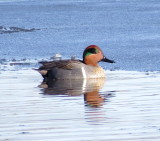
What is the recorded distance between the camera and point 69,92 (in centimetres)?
995

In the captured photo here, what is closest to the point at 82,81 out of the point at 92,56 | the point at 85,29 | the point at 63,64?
the point at 63,64

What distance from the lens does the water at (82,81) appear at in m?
7.07

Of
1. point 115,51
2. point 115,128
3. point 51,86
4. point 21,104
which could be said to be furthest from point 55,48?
point 115,128

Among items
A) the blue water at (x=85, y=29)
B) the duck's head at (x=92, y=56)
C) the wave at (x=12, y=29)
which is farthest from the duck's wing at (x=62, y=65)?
the wave at (x=12, y=29)

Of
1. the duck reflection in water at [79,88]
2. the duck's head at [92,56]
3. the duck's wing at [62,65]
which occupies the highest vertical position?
the duck's head at [92,56]

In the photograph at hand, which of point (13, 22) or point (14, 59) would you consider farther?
point (13, 22)

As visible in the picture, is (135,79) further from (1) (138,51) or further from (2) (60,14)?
(2) (60,14)

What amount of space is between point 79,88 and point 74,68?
5.18ft

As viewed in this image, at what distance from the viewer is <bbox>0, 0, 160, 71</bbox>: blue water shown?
14.0 meters

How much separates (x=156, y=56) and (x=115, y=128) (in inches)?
255

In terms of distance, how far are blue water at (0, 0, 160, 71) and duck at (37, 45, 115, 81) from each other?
552 mm

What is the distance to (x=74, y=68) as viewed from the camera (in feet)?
39.7

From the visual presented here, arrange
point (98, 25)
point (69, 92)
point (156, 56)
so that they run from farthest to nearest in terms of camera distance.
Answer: point (98, 25) < point (156, 56) < point (69, 92)

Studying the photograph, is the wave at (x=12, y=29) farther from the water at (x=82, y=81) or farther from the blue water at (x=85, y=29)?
the blue water at (x=85, y=29)
